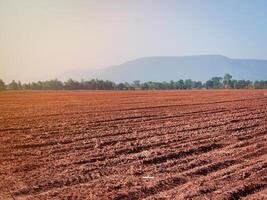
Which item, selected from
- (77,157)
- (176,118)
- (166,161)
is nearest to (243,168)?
(166,161)

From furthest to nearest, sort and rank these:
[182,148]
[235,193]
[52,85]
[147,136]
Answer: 1. [52,85]
2. [147,136]
3. [182,148]
4. [235,193]

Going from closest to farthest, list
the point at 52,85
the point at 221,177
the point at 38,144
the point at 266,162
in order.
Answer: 1. the point at 221,177
2. the point at 266,162
3. the point at 38,144
4. the point at 52,85

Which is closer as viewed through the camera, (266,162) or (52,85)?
(266,162)

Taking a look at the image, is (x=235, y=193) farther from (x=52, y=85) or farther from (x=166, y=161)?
(x=52, y=85)

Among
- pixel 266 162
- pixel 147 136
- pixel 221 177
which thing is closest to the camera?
pixel 221 177

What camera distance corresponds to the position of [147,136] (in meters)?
13.5

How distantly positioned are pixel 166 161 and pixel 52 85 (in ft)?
272

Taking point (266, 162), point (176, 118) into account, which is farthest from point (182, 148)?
point (176, 118)

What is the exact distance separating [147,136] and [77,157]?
363cm

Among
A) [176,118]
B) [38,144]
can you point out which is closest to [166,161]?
[38,144]

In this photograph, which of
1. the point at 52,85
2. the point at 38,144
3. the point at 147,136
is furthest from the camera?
the point at 52,85

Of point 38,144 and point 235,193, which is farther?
point 38,144

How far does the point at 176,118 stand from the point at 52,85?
74512 millimetres

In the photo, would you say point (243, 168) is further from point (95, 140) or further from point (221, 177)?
point (95, 140)
